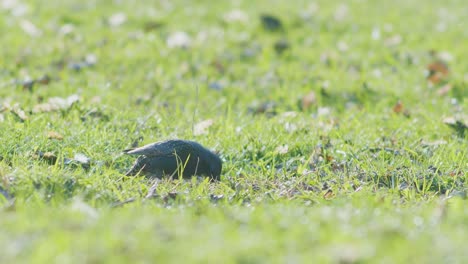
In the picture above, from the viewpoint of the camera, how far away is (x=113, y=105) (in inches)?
196

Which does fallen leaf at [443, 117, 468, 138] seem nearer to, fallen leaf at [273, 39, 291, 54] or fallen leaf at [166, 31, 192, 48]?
fallen leaf at [273, 39, 291, 54]

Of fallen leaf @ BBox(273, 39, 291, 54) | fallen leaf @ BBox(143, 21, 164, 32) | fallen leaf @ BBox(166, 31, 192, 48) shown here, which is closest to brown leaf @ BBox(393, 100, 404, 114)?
fallen leaf @ BBox(273, 39, 291, 54)

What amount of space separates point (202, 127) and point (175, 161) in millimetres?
799

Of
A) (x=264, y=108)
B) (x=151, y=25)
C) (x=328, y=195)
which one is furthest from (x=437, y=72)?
(x=328, y=195)

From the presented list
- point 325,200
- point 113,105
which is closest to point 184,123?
point 113,105

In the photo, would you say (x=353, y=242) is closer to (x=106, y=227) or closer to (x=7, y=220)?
(x=106, y=227)

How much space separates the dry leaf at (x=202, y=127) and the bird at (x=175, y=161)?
0.64m

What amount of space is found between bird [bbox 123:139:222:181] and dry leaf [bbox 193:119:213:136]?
0.64 m

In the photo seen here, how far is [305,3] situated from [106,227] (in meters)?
6.32

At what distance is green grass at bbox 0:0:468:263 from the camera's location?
2.31m

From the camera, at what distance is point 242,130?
4465mm

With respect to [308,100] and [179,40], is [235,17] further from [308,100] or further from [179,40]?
[308,100]

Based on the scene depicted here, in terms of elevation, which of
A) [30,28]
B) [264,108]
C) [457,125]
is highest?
[30,28]

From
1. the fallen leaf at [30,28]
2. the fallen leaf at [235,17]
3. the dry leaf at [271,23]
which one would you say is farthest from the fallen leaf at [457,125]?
the fallen leaf at [30,28]
